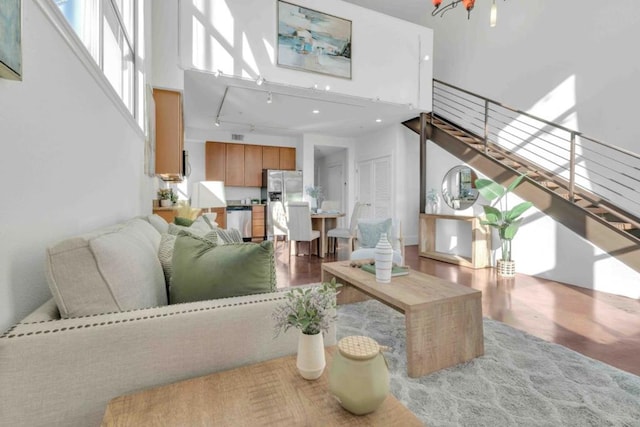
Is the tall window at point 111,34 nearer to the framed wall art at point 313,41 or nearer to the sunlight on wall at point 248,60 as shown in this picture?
the sunlight on wall at point 248,60

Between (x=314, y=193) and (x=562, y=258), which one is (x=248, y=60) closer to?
(x=314, y=193)

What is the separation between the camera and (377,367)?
680 millimetres

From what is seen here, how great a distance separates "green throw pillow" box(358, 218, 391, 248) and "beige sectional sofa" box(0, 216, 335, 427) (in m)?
2.81

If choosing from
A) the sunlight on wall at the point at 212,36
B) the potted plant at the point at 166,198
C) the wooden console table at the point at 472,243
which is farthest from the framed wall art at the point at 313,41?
the wooden console table at the point at 472,243

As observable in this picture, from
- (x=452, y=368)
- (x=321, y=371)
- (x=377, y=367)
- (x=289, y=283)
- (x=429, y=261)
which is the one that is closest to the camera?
(x=377, y=367)

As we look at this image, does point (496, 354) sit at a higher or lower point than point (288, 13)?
lower

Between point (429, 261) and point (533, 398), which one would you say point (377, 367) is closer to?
point (533, 398)

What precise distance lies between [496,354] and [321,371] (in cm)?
166

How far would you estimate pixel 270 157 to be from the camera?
7.40 m

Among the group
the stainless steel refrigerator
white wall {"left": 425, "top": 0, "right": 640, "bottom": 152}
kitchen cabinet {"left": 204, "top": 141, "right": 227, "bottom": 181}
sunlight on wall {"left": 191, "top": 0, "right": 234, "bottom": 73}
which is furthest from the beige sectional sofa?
kitchen cabinet {"left": 204, "top": 141, "right": 227, "bottom": 181}

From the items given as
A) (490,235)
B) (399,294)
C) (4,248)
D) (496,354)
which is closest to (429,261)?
(490,235)

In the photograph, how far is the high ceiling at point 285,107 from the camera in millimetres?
4156

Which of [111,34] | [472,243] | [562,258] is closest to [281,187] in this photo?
[472,243]

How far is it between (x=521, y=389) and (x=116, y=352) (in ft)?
6.24
